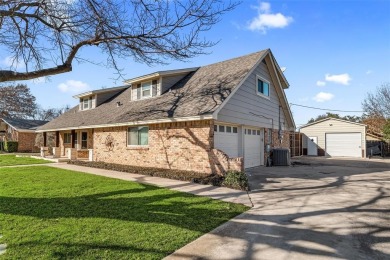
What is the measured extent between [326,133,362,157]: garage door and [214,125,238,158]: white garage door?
1909cm

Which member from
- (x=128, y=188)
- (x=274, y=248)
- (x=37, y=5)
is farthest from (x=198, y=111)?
(x=274, y=248)

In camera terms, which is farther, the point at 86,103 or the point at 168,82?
the point at 86,103

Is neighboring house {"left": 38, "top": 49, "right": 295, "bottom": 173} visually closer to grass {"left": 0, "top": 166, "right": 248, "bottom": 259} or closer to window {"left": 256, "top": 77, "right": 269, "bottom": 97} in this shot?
window {"left": 256, "top": 77, "right": 269, "bottom": 97}

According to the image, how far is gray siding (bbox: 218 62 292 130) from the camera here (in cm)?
1248

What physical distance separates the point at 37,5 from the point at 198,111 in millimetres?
6776

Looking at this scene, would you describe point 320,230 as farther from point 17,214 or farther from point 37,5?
point 37,5

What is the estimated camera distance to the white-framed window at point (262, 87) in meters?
15.3

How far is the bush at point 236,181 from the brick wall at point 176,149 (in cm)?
60

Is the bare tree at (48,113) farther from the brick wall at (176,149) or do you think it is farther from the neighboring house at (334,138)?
the neighboring house at (334,138)

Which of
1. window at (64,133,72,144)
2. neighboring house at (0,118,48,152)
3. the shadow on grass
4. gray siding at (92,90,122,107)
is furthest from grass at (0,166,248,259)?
neighboring house at (0,118,48,152)

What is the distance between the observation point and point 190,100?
12.9 metres

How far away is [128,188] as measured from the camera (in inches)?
353

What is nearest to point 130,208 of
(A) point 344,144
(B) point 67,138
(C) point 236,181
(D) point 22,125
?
(C) point 236,181

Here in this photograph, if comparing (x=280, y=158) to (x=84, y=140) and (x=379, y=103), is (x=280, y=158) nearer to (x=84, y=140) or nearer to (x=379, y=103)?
(x=84, y=140)
